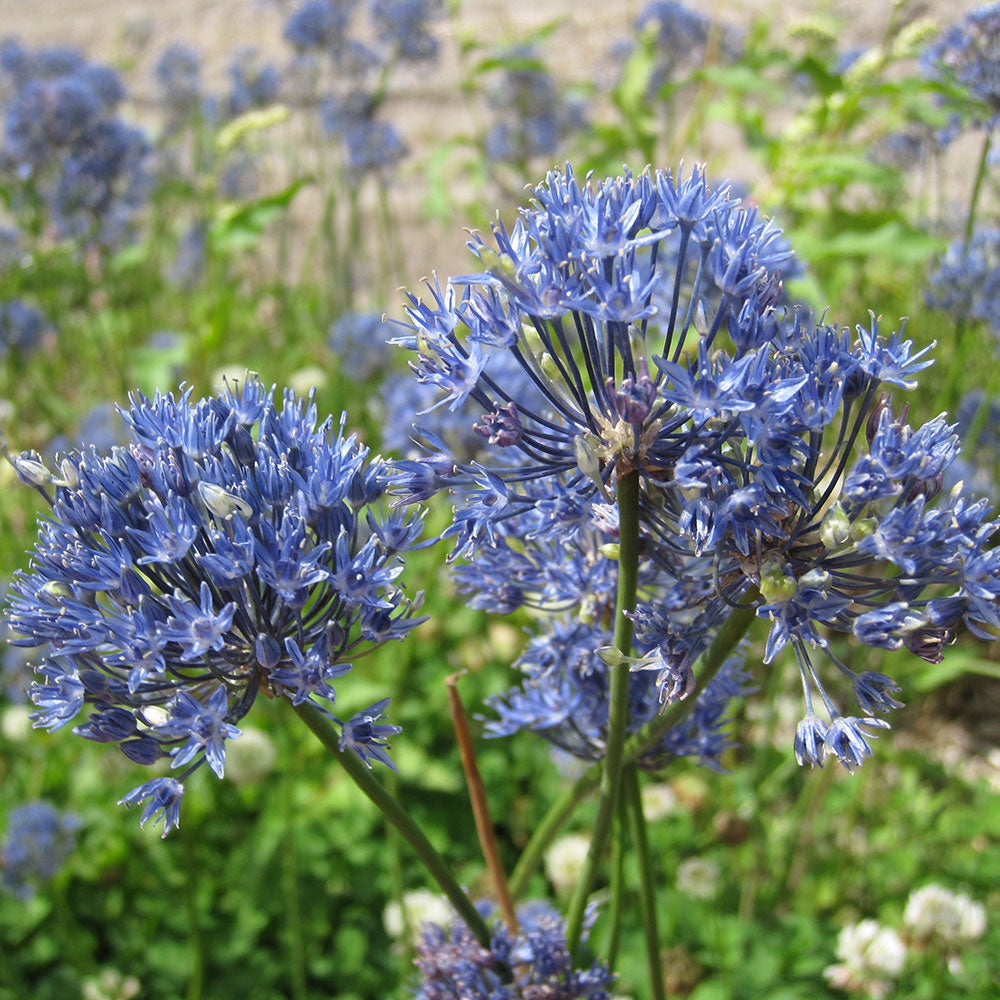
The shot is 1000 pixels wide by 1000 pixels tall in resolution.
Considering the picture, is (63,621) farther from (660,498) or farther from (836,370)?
(836,370)

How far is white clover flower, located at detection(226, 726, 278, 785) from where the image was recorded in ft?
9.02

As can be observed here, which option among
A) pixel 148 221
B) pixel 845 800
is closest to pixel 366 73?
pixel 148 221

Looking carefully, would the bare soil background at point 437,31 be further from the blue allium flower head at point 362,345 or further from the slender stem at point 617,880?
the slender stem at point 617,880

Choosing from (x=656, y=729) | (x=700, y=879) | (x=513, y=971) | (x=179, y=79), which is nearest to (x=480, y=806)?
(x=513, y=971)

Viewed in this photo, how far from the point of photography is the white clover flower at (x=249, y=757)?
275cm

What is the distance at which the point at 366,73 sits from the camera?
5.49 meters

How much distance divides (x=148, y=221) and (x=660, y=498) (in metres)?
6.30

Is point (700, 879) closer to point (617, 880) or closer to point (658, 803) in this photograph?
point (658, 803)

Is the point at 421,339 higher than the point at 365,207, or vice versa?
the point at 421,339

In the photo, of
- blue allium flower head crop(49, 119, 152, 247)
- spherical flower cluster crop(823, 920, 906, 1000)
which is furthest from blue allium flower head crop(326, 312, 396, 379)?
spherical flower cluster crop(823, 920, 906, 1000)

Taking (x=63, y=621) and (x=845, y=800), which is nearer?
(x=63, y=621)

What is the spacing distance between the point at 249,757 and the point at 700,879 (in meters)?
1.40

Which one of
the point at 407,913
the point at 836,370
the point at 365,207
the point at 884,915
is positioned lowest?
the point at 884,915

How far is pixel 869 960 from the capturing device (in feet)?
7.55
